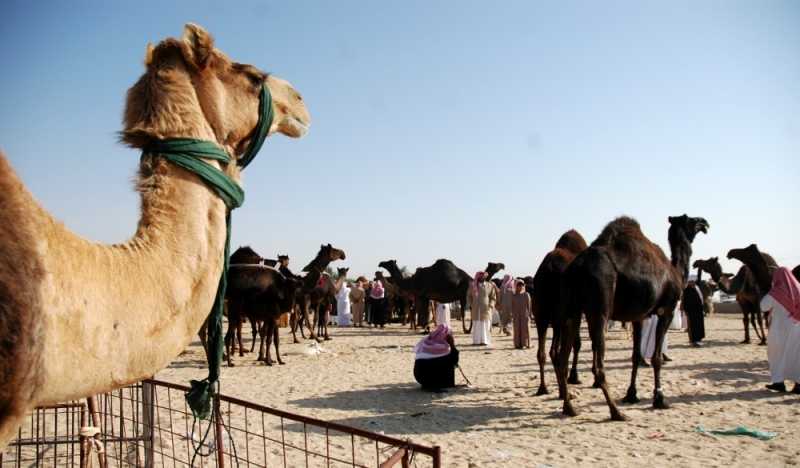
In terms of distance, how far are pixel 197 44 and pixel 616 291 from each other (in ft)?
22.8

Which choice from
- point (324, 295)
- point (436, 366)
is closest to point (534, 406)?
point (436, 366)

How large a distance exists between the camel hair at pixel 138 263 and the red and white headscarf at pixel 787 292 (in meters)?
9.80

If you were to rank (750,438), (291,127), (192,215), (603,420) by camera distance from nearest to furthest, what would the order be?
(192,215)
(291,127)
(750,438)
(603,420)

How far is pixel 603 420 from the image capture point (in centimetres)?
750

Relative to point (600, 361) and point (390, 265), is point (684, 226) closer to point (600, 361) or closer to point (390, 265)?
point (600, 361)

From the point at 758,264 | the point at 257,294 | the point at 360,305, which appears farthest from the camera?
the point at 360,305

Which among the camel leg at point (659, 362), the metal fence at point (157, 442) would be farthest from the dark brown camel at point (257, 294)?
the camel leg at point (659, 362)

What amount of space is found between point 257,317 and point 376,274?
539 inches

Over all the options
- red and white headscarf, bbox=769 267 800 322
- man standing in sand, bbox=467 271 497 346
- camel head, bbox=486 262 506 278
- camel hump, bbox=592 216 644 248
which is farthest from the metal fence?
camel head, bbox=486 262 506 278

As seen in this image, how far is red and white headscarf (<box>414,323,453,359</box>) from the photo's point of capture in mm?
9962

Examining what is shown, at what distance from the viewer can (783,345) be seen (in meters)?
9.22

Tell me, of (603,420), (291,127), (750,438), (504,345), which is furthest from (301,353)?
(291,127)

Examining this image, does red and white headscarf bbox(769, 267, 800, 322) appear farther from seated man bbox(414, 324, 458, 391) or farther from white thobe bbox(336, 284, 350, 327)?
white thobe bbox(336, 284, 350, 327)

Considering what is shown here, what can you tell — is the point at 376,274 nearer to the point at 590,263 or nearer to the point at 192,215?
the point at 590,263
